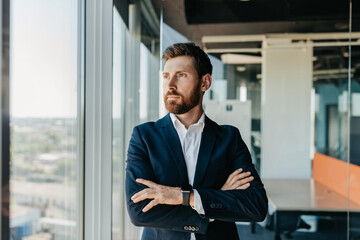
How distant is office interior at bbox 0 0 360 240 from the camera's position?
1410 mm

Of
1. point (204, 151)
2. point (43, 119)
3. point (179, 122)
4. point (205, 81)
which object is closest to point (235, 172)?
point (204, 151)

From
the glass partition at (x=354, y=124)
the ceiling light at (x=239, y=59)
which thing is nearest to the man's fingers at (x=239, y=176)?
the ceiling light at (x=239, y=59)

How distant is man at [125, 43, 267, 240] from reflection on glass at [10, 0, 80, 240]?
428mm

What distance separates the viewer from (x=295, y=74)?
4.14 metres

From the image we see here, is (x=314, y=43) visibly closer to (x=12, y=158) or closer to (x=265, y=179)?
(x=265, y=179)

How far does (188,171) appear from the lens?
167cm

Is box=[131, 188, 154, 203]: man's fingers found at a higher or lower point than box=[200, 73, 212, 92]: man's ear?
lower

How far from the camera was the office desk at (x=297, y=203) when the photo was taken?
3287 millimetres

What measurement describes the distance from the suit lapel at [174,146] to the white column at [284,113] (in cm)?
232

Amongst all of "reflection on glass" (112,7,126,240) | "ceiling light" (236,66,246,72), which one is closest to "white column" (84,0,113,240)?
"reflection on glass" (112,7,126,240)

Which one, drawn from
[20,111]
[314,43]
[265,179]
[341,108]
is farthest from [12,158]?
[341,108]

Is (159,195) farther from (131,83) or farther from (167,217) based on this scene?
(131,83)

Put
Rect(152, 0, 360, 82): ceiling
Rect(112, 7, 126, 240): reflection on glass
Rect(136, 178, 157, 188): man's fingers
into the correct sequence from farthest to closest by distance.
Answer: Rect(152, 0, 360, 82): ceiling
Rect(112, 7, 126, 240): reflection on glass
Rect(136, 178, 157, 188): man's fingers

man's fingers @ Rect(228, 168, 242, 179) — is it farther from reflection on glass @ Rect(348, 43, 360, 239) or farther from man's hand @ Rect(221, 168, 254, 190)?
reflection on glass @ Rect(348, 43, 360, 239)
